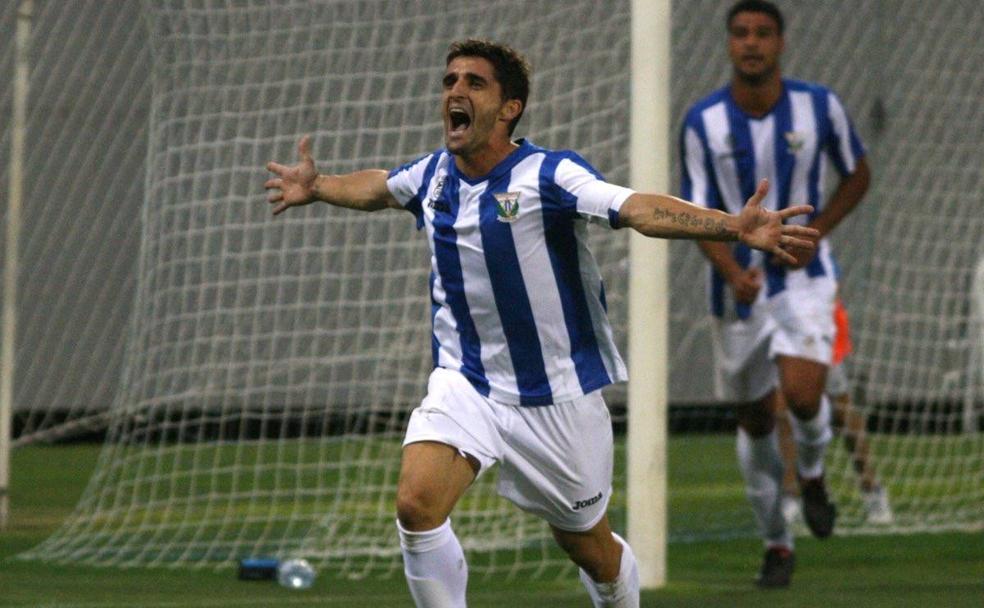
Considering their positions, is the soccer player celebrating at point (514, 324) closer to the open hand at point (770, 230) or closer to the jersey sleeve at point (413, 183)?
the jersey sleeve at point (413, 183)

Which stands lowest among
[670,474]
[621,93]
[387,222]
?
[670,474]

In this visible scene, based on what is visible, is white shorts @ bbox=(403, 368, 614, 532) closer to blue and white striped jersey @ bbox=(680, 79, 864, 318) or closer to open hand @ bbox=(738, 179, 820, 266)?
open hand @ bbox=(738, 179, 820, 266)

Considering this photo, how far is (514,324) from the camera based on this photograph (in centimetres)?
475

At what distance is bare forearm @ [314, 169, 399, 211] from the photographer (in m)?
5.09

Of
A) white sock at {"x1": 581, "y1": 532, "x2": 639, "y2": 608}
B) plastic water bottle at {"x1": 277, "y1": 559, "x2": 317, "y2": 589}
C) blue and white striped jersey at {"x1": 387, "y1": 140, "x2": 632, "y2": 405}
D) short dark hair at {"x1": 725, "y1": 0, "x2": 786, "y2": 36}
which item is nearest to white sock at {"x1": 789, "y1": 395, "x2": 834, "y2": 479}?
short dark hair at {"x1": 725, "y1": 0, "x2": 786, "y2": 36}

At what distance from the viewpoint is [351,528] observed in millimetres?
8047

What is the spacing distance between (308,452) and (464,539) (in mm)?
2435

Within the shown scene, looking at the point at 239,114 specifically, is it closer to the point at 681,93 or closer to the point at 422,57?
the point at 422,57

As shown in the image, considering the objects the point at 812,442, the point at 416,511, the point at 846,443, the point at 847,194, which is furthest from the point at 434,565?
the point at 846,443

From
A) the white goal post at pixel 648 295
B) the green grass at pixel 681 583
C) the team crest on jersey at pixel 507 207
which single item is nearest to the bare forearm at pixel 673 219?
the team crest on jersey at pixel 507 207

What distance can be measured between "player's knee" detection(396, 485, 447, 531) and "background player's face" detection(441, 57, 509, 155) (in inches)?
33.5

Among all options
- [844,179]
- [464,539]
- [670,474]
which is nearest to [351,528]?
[464,539]

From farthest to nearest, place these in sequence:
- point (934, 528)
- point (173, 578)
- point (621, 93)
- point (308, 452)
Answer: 1. point (308, 452)
2. point (934, 528)
3. point (621, 93)
4. point (173, 578)

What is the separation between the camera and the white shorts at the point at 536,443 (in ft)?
15.3
